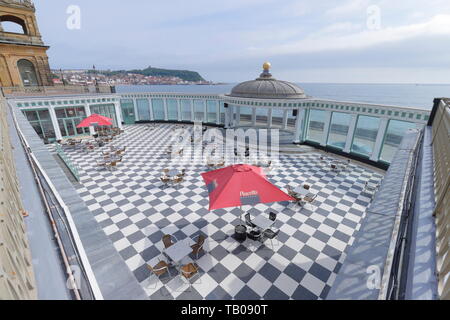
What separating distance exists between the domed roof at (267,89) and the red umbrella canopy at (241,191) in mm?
13101

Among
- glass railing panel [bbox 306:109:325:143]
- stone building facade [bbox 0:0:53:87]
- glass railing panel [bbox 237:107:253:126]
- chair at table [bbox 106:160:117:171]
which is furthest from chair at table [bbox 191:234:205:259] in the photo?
stone building facade [bbox 0:0:53:87]

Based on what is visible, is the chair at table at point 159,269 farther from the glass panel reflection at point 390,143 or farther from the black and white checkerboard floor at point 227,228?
the glass panel reflection at point 390,143

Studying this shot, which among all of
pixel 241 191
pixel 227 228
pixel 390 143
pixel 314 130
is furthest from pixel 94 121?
pixel 390 143

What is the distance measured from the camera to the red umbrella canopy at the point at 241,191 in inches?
222

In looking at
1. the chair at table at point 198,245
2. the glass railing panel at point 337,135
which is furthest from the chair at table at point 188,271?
the glass railing panel at point 337,135

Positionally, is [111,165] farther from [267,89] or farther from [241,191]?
Result: [267,89]

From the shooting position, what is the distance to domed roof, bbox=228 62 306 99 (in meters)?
17.4

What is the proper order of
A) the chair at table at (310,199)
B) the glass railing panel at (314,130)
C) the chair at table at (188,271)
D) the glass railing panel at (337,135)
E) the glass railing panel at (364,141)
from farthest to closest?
the glass railing panel at (314,130), the glass railing panel at (337,135), the glass railing panel at (364,141), the chair at table at (310,199), the chair at table at (188,271)

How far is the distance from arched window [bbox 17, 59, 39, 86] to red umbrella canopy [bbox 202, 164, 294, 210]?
24.2m

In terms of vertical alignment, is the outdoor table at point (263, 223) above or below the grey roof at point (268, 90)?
below

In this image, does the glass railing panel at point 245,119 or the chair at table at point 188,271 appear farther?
the glass railing panel at point 245,119

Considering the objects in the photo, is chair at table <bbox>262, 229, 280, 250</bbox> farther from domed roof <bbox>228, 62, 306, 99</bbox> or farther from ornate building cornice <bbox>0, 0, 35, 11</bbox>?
ornate building cornice <bbox>0, 0, 35, 11</bbox>

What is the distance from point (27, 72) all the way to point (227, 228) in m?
25.1

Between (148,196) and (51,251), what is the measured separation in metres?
8.03
